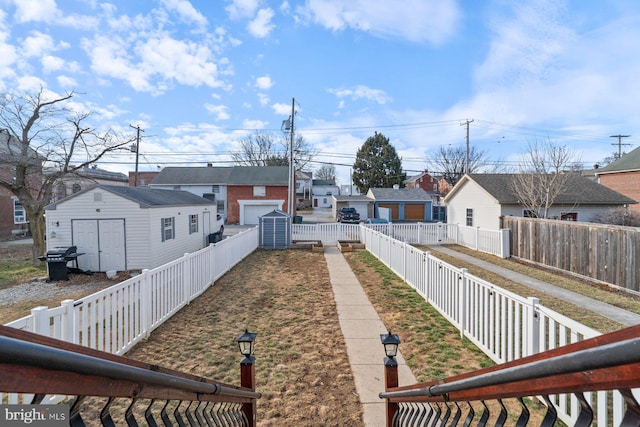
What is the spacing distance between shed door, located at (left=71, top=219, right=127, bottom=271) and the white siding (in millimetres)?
16745

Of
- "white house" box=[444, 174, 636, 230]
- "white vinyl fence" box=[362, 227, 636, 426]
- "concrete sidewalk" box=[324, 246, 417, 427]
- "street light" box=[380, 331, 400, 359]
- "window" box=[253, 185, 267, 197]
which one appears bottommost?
"concrete sidewalk" box=[324, 246, 417, 427]

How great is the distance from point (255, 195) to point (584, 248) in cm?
2538

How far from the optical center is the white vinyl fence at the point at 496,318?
2.98 metres

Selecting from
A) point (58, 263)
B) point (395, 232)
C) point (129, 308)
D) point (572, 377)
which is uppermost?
point (572, 377)

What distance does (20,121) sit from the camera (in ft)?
44.0

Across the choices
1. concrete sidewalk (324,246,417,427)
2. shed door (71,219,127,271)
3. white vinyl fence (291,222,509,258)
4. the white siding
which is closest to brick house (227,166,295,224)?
white vinyl fence (291,222,509,258)

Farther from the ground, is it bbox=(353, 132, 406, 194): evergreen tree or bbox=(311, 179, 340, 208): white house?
Answer: bbox=(353, 132, 406, 194): evergreen tree

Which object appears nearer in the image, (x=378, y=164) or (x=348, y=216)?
(x=348, y=216)

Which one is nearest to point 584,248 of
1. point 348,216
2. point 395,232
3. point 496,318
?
point 496,318

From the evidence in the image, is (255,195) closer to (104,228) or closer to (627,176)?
(104,228)

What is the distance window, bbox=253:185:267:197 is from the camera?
29969mm

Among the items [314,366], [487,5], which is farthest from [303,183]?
[314,366]

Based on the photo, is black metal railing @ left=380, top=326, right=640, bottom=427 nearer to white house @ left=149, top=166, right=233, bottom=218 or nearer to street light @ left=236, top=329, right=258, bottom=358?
street light @ left=236, top=329, right=258, bottom=358

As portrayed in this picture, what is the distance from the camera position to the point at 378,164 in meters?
44.1
